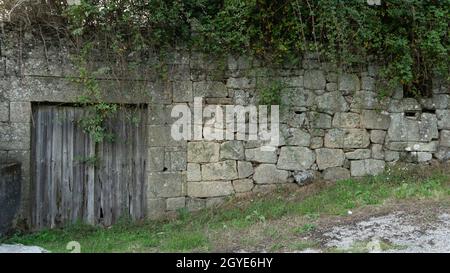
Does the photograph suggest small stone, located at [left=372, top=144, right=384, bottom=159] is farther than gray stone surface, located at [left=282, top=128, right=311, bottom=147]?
Yes

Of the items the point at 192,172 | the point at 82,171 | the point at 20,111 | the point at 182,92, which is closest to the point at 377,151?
the point at 192,172

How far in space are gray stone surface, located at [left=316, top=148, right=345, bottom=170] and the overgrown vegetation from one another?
127cm

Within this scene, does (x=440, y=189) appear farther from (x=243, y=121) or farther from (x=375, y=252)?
(x=243, y=121)

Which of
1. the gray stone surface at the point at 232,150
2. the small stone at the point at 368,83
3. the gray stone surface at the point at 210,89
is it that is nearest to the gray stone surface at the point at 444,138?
the small stone at the point at 368,83

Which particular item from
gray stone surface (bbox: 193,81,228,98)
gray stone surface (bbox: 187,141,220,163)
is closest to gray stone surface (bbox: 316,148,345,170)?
gray stone surface (bbox: 187,141,220,163)

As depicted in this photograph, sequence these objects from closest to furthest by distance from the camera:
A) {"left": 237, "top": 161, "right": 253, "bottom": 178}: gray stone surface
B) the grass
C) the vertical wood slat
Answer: the grass → the vertical wood slat → {"left": 237, "top": 161, "right": 253, "bottom": 178}: gray stone surface

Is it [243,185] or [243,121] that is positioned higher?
[243,121]

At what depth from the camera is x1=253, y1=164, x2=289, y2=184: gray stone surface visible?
684cm

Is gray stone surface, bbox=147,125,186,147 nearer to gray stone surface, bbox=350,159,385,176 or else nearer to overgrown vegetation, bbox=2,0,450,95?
overgrown vegetation, bbox=2,0,450,95

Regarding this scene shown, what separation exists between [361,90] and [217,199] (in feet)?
8.44

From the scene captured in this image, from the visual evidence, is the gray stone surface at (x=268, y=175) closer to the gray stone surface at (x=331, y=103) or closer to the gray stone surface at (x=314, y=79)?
the gray stone surface at (x=331, y=103)

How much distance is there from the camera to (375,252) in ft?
14.6

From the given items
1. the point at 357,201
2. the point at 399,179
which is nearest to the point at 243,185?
the point at 357,201

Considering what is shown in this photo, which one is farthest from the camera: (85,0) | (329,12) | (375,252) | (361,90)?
(361,90)
